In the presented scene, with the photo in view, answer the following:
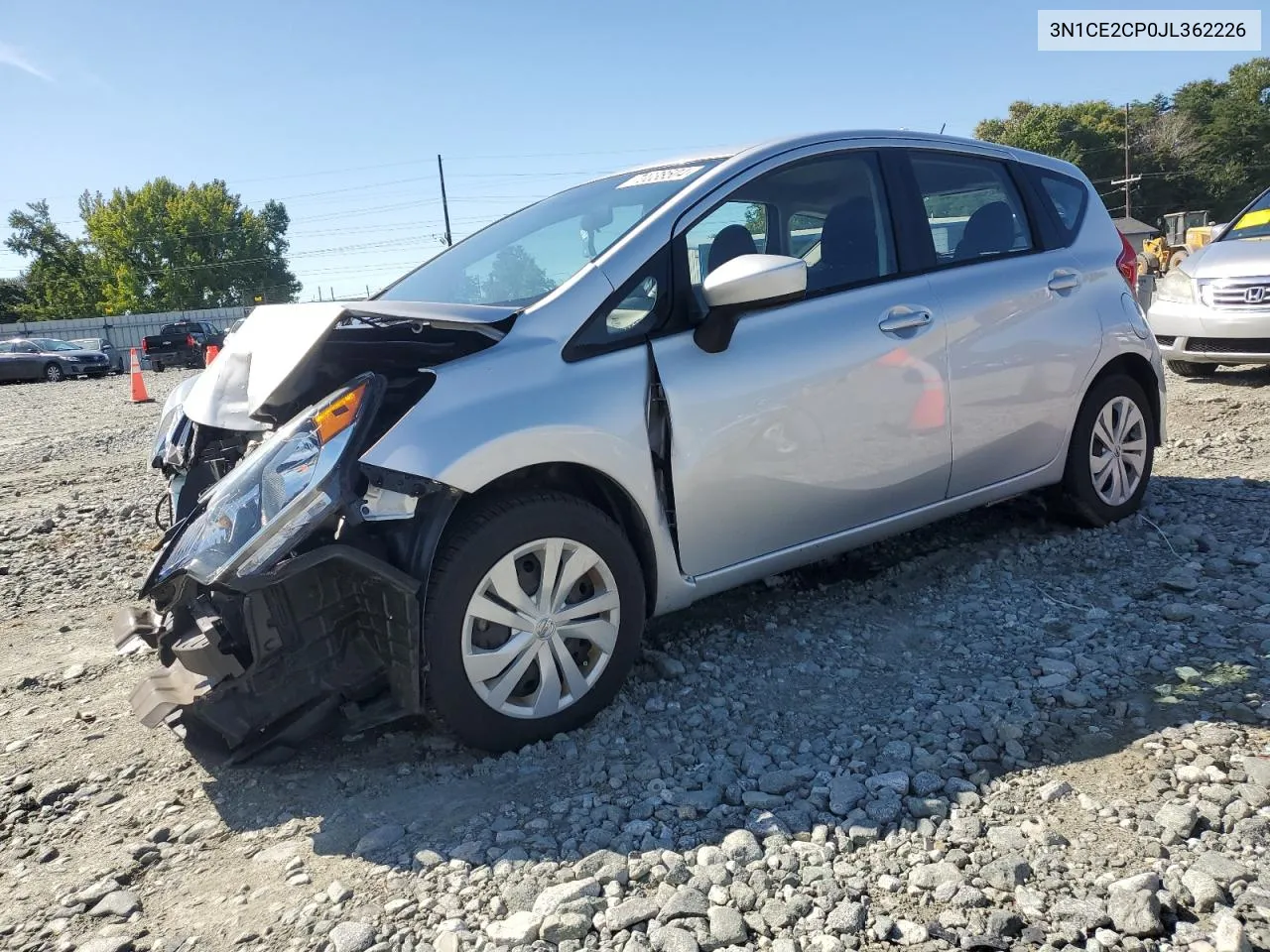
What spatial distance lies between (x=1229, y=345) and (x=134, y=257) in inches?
3311

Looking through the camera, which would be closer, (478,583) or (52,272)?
(478,583)

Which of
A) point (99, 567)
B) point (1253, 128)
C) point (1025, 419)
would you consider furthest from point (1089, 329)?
point (1253, 128)

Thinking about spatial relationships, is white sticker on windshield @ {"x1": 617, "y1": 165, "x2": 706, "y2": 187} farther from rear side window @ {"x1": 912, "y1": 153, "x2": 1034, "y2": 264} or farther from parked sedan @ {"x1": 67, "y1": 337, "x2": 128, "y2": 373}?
parked sedan @ {"x1": 67, "y1": 337, "x2": 128, "y2": 373}

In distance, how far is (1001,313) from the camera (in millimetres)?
3840

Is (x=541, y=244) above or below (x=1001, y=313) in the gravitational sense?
above

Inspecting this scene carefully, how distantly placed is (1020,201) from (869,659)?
228 centimetres

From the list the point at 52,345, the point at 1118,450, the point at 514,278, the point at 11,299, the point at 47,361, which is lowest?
the point at 1118,450

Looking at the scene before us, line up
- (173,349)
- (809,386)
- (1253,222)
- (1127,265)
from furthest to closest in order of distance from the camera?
(173,349)
(1253,222)
(1127,265)
(809,386)

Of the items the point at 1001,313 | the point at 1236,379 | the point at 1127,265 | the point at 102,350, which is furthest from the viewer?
the point at 102,350

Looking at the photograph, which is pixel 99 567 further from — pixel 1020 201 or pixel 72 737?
pixel 1020 201

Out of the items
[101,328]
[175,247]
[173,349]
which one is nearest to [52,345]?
[173,349]

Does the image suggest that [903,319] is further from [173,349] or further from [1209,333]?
[173,349]

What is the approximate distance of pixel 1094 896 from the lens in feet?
6.55

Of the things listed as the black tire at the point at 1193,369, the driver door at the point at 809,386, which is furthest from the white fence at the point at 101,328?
the driver door at the point at 809,386
